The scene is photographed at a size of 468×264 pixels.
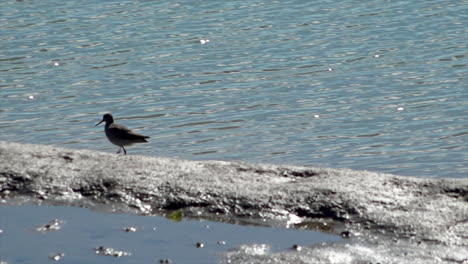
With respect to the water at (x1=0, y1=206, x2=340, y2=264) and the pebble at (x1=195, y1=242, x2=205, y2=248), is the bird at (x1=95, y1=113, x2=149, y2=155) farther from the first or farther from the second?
the pebble at (x1=195, y1=242, x2=205, y2=248)

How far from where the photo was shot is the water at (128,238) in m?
6.91

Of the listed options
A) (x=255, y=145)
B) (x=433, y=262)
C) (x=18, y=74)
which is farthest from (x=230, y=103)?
(x=433, y=262)

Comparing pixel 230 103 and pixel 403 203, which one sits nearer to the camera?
pixel 403 203

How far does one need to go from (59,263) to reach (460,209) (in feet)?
10.5

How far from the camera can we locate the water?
691 cm

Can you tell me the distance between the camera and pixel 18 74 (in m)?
15.5

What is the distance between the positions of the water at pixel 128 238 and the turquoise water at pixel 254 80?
12.3 feet

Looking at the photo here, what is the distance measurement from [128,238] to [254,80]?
7.42m

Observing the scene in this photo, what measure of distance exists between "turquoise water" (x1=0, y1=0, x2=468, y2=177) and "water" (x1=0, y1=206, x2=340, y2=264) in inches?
148

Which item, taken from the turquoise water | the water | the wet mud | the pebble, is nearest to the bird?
the turquoise water

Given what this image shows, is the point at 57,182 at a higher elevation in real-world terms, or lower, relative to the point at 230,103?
higher

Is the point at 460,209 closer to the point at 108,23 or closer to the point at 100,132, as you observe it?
the point at 100,132

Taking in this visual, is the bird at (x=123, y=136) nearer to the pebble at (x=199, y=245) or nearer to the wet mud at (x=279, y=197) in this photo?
the wet mud at (x=279, y=197)

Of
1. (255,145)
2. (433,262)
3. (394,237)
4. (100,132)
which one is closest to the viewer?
(433,262)
